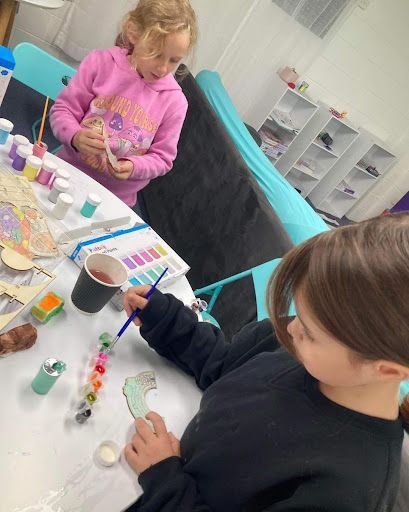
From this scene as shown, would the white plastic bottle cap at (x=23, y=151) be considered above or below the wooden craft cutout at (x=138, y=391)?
above

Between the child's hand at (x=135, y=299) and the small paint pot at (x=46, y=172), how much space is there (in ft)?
1.40

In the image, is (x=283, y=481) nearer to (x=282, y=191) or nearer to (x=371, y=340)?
(x=371, y=340)

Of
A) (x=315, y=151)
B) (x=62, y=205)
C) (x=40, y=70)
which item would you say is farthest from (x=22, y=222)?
(x=315, y=151)

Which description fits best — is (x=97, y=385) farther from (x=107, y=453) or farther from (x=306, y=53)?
(x=306, y=53)

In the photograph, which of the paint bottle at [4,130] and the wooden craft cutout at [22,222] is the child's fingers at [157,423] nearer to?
the wooden craft cutout at [22,222]

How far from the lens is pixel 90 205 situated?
106 cm

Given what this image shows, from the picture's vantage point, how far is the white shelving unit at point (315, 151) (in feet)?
13.4

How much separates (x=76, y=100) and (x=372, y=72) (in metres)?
3.78

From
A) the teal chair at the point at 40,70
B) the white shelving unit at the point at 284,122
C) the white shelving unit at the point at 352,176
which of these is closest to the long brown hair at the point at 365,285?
the teal chair at the point at 40,70

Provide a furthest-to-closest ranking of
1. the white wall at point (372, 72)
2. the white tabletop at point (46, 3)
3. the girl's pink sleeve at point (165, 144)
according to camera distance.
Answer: the white wall at point (372, 72) → the white tabletop at point (46, 3) → the girl's pink sleeve at point (165, 144)

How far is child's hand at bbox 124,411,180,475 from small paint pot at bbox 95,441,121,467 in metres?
0.02

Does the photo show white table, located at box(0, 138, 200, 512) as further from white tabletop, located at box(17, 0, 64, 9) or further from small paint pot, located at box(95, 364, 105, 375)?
white tabletop, located at box(17, 0, 64, 9)

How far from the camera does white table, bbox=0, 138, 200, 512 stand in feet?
1.91

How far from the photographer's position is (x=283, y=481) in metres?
0.64
